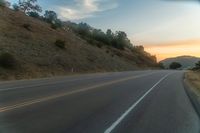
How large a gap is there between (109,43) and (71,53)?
65175mm

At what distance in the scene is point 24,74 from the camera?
42250 mm

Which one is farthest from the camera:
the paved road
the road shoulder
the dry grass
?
the dry grass

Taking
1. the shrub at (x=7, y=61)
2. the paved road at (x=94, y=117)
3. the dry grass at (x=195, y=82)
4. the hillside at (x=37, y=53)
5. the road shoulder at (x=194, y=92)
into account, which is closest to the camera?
the paved road at (x=94, y=117)

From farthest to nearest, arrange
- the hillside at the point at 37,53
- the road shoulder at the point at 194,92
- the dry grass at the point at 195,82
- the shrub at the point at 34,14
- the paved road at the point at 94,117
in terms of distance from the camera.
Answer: the shrub at the point at 34,14, the hillside at the point at 37,53, the dry grass at the point at 195,82, the road shoulder at the point at 194,92, the paved road at the point at 94,117

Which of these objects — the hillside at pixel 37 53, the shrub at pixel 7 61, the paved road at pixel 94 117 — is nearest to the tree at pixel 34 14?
the hillside at pixel 37 53

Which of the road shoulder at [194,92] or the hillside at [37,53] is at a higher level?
the hillside at [37,53]

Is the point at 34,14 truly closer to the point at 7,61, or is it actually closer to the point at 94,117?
the point at 7,61

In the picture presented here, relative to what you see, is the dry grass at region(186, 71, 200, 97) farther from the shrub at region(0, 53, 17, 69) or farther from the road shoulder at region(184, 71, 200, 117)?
the shrub at region(0, 53, 17, 69)

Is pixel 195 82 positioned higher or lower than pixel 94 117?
higher

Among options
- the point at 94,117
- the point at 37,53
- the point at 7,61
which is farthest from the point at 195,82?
the point at 94,117

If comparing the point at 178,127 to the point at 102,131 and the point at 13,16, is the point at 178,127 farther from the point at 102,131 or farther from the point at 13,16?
the point at 13,16

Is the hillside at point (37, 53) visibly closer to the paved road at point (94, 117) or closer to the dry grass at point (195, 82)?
the dry grass at point (195, 82)

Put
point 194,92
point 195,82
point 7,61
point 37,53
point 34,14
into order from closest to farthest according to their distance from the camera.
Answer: point 194,92 < point 195,82 < point 7,61 < point 37,53 < point 34,14

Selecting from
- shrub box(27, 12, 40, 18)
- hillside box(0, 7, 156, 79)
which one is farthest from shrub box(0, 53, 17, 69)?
shrub box(27, 12, 40, 18)
